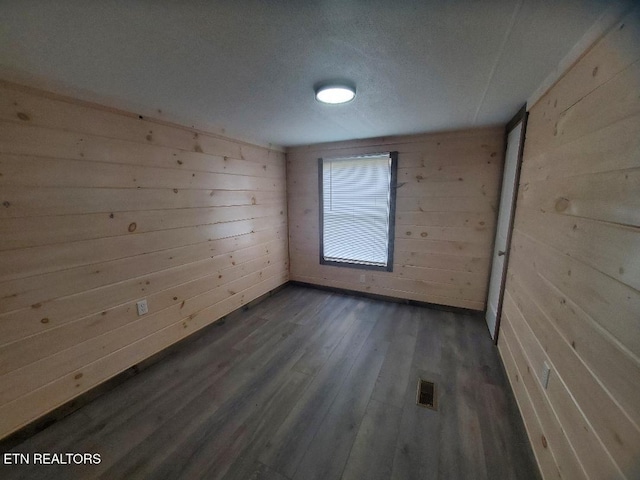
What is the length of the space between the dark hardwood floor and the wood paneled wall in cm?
65

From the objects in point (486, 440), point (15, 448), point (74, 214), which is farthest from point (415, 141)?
point (15, 448)

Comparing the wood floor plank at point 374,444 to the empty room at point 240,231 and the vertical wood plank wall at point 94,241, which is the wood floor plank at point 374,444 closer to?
the empty room at point 240,231

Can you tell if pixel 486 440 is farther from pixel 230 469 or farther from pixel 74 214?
pixel 74 214

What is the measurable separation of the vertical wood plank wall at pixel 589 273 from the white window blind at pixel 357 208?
1.66 metres

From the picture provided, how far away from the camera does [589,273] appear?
966mm

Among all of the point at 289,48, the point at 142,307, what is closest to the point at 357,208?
the point at 289,48

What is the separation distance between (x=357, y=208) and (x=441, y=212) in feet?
3.30

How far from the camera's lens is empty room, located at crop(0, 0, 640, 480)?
0.92m

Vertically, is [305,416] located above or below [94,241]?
below

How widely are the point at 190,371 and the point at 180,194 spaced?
4.97 ft

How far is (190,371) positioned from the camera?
80.1 inches

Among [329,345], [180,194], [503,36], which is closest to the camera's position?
[503,36]

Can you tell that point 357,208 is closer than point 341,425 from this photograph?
No

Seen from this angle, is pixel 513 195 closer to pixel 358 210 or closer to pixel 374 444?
pixel 358 210
